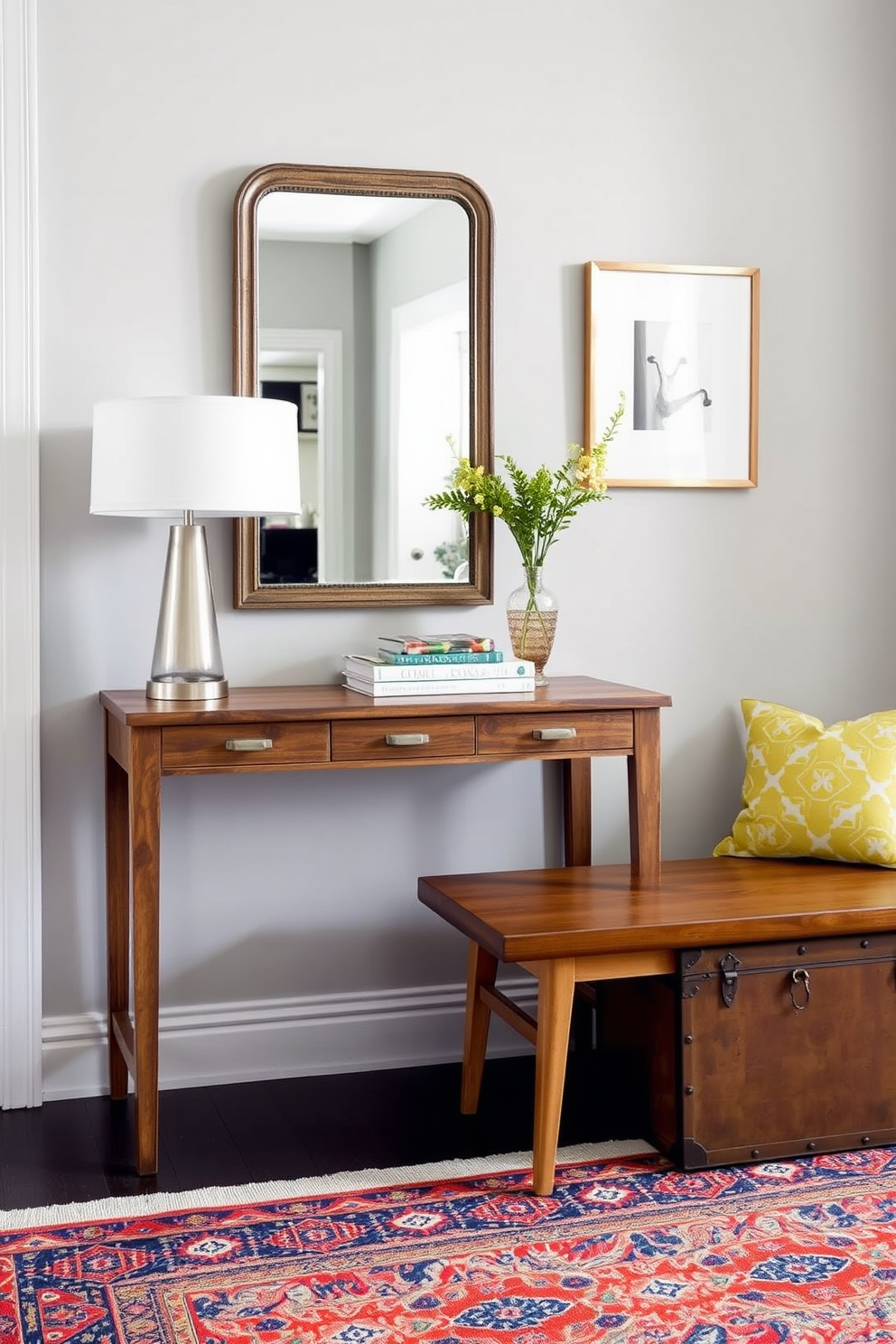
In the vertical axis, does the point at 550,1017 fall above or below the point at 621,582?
below

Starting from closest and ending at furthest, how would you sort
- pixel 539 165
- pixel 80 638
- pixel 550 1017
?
pixel 550 1017 → pixel 80 638 → pixel 539 165

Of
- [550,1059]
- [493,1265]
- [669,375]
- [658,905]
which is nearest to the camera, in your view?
[493,1265]

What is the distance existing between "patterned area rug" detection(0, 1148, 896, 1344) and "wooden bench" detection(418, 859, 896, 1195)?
6.8 inches

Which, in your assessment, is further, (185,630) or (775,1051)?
(185,630)

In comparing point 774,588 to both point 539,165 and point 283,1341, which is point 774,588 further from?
point 283,1341

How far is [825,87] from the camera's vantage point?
340 cm

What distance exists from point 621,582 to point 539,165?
955 millimetres

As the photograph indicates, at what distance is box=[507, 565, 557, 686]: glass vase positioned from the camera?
3047 millimetres

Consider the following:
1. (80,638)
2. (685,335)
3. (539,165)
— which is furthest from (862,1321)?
(539,165)

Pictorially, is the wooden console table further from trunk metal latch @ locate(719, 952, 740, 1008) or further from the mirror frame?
trunk metal latch @ locate(719, 952, 740, 1008)

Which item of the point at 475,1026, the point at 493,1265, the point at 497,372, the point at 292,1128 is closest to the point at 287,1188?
the point at 292,1128

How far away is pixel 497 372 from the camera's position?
126 inches

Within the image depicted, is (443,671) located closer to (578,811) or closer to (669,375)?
(578,811)

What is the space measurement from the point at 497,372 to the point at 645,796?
102 centimetres
